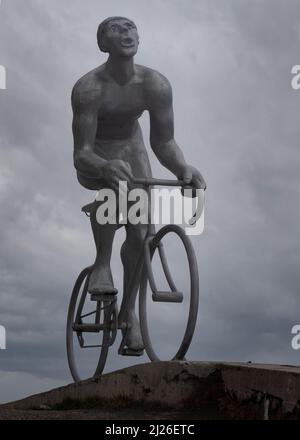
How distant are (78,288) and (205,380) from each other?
3.06m

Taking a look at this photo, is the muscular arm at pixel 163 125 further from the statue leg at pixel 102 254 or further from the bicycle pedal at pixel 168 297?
the bicycle pedal at pixel 168 297

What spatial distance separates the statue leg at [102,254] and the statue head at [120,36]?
1.50 metres

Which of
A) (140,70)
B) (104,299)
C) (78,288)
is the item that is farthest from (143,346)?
(140,70)

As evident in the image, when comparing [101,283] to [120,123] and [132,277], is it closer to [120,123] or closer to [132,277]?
[132,277]

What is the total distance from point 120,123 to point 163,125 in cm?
40

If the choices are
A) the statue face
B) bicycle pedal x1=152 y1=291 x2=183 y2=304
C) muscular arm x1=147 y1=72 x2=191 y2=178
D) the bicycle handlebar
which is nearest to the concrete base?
bicycle pedal x1=152 y1=291 x2=183 y2=304

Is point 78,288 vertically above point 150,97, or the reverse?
point 150,97

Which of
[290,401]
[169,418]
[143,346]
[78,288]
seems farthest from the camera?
[78,288]

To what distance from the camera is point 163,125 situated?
742 centimetres

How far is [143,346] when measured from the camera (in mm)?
7055

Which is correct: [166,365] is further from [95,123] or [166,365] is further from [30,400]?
[95,123]

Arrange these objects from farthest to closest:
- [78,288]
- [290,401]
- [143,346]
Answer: [78,288] → [143,346] → [290,401]

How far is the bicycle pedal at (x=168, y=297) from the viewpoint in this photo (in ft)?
20.3

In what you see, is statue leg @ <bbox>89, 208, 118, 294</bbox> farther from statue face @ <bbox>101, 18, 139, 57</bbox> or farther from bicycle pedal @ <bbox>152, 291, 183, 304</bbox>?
statue face @ <bbox>101, 18, 139, 57</bbox>
